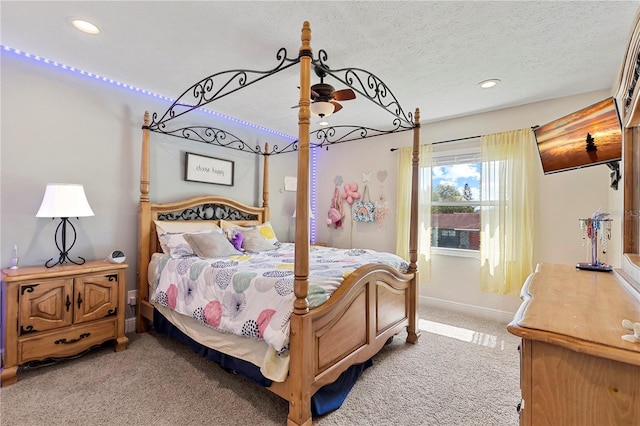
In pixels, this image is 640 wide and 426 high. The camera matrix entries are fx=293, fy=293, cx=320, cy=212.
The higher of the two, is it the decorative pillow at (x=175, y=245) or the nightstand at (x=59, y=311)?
the decorative pillow at (x=175, y=245)

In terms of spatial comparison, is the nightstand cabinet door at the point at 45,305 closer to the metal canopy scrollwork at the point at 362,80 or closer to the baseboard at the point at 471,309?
the metal canopy scrollwork at the point at 362,80

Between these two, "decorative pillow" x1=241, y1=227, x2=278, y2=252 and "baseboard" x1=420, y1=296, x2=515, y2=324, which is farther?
"baseboard" x1=420, y1=296, x2=515, y2=324

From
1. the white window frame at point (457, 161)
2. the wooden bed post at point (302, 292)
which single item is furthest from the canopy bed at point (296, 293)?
the white window frame at point (457, 161)

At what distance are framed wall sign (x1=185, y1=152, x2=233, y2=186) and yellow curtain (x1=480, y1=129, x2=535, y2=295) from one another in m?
3.25

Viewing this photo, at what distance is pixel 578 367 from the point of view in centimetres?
77

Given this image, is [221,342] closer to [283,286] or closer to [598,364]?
[283,286]

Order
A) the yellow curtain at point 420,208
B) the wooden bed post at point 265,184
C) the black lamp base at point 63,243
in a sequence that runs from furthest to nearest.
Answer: the wooden bed post at point 265,184
the yellow curtain at point 420,208
the black lamp base at point 63,243

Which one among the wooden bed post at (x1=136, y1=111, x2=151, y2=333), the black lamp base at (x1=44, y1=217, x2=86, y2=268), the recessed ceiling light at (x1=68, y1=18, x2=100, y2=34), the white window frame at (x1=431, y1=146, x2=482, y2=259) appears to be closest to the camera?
the recessed ceiling light at (x1=68, y1=18, x2=100, y2=34)

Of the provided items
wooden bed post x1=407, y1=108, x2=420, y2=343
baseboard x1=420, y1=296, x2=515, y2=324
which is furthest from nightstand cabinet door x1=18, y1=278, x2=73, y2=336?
baseboard x1=420, y1=296, x2=515, y2=324

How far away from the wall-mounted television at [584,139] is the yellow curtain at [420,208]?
1.58m

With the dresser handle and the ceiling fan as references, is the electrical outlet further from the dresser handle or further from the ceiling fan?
the ceiling fan

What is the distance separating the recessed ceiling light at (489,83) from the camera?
272cm

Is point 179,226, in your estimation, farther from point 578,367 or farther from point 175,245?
point 578,367

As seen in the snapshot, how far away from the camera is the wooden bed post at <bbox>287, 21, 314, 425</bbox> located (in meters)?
1.64
